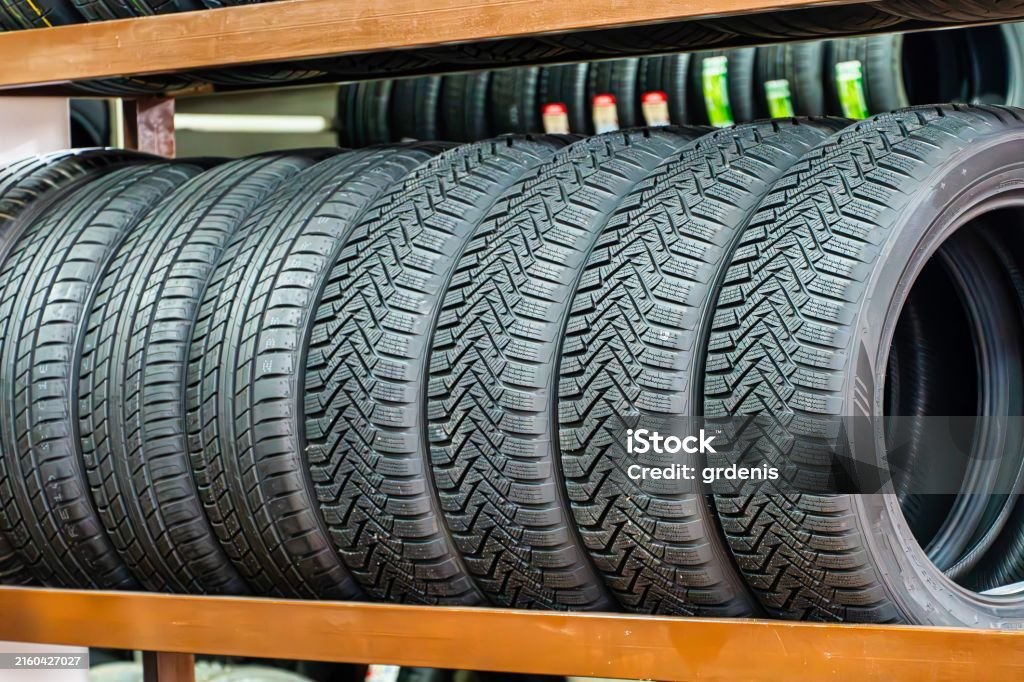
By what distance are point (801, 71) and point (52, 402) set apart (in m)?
2.18

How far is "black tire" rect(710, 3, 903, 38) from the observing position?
1499mm

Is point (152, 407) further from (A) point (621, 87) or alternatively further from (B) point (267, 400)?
(A) point (621, 87)

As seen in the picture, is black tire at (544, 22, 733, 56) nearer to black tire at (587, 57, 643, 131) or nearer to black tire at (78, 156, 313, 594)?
black tire at (78, 156, 313, 594)

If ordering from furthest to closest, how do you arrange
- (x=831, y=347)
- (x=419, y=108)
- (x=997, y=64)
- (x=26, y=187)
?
1. (x=419, y=108)
2. (x=997, y=64)
3. (x=26, y=187)
4. (x=831, y=347)

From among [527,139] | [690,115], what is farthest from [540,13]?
[690,115]

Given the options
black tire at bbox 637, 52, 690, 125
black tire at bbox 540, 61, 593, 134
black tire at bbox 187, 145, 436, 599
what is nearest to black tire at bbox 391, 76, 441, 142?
black tire at bbox 540, 61, 593, 134

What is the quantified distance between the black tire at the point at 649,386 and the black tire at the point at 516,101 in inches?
78.6

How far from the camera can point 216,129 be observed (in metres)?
3.80

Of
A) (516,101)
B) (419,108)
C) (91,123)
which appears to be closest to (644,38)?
(516,101)

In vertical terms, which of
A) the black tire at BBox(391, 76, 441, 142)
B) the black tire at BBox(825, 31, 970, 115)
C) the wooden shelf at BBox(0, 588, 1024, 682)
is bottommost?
the wooden shelf at BBox(0, 588, 1024, 682)

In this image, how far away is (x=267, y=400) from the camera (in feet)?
4.63

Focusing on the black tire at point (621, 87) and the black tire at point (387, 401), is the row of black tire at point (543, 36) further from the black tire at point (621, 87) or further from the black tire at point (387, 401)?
the black tire at point (621, 87)

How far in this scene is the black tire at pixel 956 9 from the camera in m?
1.35

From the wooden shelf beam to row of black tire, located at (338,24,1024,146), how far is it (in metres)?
1.41
